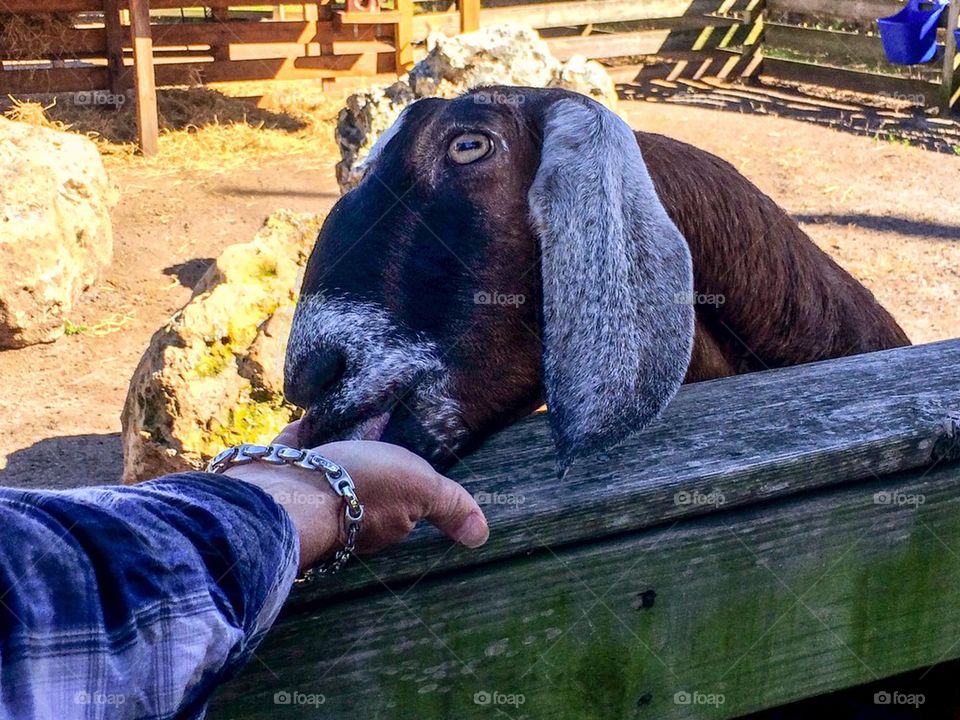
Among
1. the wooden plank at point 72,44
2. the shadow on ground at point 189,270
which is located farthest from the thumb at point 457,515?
the wooden plank at point 72,44

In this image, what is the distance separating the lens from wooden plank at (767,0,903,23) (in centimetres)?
1428

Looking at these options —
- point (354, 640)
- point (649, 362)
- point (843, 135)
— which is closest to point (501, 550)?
point (354, 640)

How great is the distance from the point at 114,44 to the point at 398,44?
312 cm

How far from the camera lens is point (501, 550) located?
1359mm

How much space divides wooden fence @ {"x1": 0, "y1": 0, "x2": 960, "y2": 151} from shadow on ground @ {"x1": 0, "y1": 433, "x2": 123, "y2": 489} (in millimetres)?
5885

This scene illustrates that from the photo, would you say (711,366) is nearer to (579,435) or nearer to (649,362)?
(649,362)

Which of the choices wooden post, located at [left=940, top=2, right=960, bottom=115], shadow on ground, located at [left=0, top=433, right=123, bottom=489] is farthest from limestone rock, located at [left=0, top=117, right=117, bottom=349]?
wooden post, located at [left=940, top=2, right=960, bottom=115]

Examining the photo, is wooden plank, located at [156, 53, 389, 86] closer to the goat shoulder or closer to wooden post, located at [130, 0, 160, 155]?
wooden post, located at [130, 0, 160, 155]

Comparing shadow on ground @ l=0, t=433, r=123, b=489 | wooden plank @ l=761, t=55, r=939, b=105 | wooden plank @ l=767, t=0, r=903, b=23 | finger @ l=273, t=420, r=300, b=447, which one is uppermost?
wooden plank @ l=767, t=0, r=903, b=23

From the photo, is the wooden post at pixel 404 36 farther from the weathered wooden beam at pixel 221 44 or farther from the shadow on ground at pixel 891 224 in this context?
the shadow on ground at pixel 891 224

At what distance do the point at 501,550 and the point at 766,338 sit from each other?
3.25ft

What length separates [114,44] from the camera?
12.3 m

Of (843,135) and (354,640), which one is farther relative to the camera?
(843,135)

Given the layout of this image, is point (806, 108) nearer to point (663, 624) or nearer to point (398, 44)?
point (398, 44)
